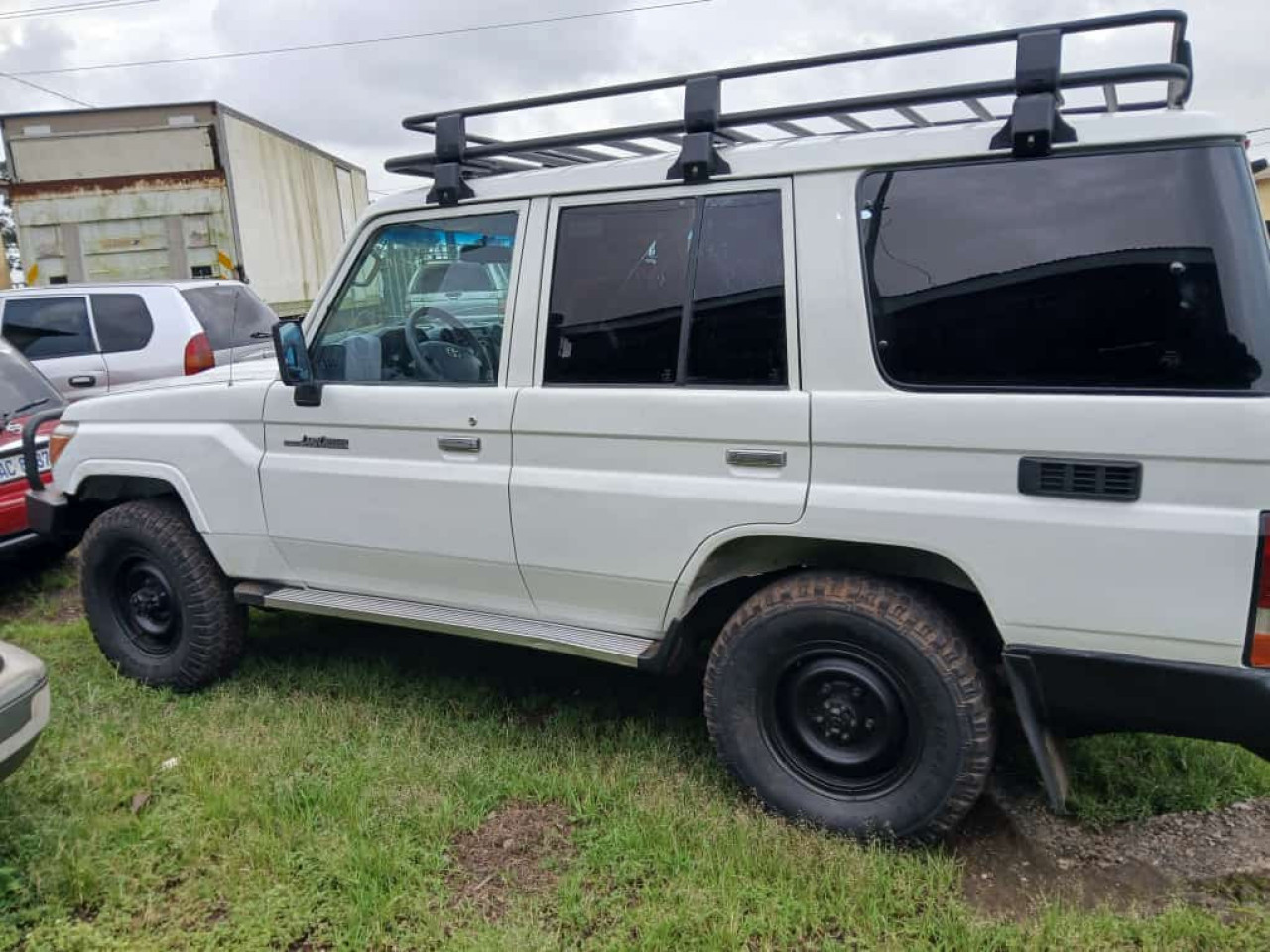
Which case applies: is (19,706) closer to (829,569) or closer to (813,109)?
(829,569)

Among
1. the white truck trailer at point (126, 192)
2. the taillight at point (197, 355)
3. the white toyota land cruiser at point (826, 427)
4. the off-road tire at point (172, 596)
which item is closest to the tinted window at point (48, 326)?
the taillight at point (197, 355)

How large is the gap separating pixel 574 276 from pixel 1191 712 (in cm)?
219

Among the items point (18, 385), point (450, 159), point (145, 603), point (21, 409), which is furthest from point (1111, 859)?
Result: point (18, 385)

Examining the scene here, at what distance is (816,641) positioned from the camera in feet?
9.43

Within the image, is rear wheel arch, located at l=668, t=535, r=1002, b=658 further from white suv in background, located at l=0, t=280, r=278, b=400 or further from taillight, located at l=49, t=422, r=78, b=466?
white suv in background, located at l=0, t=280, r=278, b=400

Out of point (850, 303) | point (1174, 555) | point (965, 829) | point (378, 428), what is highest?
point (850, 303)

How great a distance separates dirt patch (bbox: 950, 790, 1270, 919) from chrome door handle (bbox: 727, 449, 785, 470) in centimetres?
131

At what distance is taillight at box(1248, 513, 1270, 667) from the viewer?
2229 millimetres

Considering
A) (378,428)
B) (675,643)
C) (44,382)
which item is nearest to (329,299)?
(378,428)

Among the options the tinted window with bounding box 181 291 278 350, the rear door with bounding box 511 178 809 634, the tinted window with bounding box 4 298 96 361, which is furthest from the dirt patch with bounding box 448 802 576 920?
the tinted window with bounding box 4 298 96 361

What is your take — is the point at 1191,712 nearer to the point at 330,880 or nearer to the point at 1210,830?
the point at 1210,830

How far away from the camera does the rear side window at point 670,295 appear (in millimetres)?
2889

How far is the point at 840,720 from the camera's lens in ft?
9.50

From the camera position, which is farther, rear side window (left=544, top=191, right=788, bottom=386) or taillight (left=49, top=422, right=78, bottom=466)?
taillight (left=49, top=422, right=78, bottom=466)
